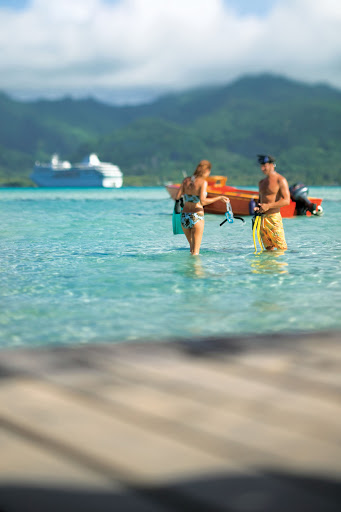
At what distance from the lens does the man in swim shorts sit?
36.3ft

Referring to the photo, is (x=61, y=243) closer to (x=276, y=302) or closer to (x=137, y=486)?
(x=276, y=302)

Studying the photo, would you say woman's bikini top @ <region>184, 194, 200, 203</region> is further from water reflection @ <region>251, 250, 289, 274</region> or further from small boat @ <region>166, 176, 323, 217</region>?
small boat @ <region>166, 176, 323, 217</region>

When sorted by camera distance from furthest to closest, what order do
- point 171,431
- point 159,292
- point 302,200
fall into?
point 302,200 → point 159,292 → point 171,431

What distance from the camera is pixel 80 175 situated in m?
174

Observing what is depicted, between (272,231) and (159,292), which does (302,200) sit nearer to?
(272,231)

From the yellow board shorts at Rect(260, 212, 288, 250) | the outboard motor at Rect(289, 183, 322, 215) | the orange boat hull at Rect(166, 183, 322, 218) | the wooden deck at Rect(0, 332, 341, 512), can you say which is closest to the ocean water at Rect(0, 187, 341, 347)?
the yellow board shorts at Rect(260, 212, 288, 250)

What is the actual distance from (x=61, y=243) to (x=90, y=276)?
24.1 feet

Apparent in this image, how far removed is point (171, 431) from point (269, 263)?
9444mm

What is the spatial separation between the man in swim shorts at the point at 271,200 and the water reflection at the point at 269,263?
15.4 inches

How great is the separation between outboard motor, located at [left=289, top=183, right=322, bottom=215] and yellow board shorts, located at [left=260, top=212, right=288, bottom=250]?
1890 cm

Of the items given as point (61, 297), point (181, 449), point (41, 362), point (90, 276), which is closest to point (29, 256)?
point (90, 276)

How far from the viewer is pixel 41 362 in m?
3.95

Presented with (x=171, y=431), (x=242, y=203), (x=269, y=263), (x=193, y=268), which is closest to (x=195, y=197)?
(x=193, y=268)

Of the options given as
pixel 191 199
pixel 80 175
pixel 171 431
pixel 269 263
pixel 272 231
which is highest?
pixel 80 175
